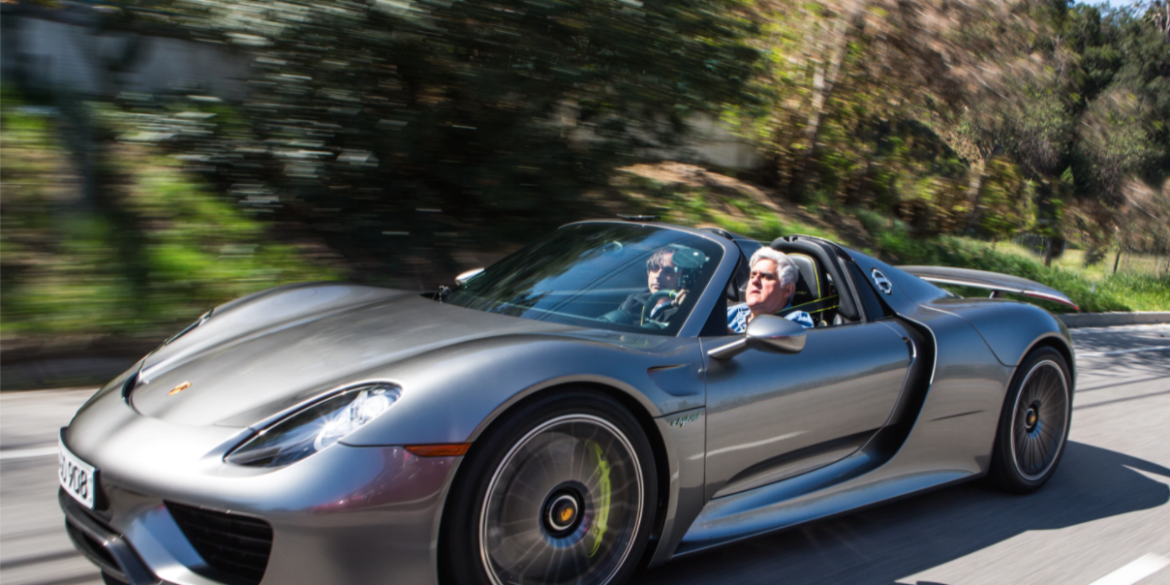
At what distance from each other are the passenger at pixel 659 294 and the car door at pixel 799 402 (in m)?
0.23

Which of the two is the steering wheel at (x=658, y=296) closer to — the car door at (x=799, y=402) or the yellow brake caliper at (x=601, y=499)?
the car door at (x=799, y=402)

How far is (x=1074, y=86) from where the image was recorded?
14.6 metres

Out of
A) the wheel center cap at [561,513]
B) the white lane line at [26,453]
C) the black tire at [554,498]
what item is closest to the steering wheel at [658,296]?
the black tire at [554,498]

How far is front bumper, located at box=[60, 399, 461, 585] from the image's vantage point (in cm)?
198

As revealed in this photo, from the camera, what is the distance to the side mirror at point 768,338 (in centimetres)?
279

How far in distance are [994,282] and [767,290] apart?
1.82 meters

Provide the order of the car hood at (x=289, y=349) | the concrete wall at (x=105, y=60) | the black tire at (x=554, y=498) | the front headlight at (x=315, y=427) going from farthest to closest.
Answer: the concrete wall at (x=105, y=60), the car hood at (x=289, y=349), the black tire at (x=554, y=498), the front headlight at (x=315, y=427)

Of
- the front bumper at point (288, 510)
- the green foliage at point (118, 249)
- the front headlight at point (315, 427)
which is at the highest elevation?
the front headlight at point (315, 427)

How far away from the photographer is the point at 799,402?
2951mm

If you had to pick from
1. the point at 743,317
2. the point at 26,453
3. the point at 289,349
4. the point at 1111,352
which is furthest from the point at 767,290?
the point at 1111,352

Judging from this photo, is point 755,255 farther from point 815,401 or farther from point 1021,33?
point 1021,33

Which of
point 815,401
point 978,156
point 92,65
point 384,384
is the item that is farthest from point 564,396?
point 978,156

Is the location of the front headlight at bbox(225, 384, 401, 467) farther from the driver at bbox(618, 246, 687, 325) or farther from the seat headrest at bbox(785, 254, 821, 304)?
the seat headrest at bbox(785, 254, 821, 304)

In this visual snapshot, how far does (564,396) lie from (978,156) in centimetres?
1719
